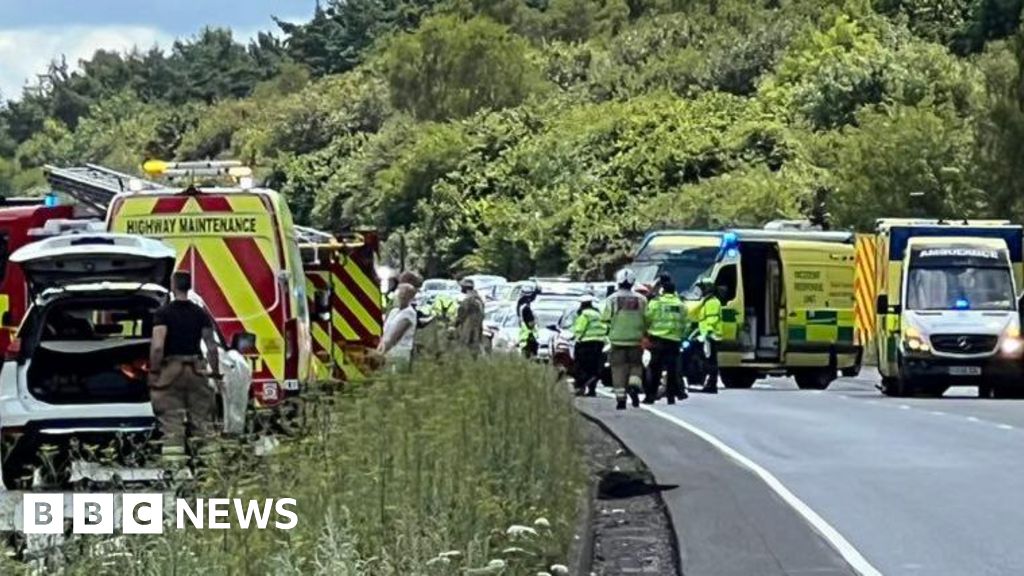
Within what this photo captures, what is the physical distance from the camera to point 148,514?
9.92 metres

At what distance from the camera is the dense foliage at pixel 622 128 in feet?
212

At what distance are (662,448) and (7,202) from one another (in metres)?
10.3

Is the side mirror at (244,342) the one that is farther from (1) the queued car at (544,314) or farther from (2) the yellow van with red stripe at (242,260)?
(1) the queued car at (544,314)

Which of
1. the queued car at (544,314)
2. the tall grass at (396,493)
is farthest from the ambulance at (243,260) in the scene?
the queued car at (544,314)

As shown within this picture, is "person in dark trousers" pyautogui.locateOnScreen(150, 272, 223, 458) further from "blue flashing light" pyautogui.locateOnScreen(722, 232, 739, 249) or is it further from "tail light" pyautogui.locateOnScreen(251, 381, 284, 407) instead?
"blue flashing light" pyautogui.locateOnScreen(722, 232, 739, 249)

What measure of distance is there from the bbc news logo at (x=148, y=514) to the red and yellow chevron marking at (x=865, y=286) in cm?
3308

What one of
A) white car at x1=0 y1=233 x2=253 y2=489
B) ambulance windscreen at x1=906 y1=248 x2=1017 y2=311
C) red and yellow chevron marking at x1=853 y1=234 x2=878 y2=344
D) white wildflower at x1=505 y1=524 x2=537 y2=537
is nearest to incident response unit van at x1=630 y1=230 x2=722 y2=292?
red and yellow chevron marking at x1=853 y1=234 x2=878 y2=344

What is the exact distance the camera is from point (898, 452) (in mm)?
23953

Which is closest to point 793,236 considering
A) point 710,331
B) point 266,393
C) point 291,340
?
point 710,331

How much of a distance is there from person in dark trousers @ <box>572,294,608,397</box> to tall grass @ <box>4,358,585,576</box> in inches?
536

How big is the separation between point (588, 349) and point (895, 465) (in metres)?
9.63

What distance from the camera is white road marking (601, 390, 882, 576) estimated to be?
15241 millimetres

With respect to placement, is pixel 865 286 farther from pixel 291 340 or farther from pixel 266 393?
pixel 266 393

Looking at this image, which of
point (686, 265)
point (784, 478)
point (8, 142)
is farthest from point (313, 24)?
point (784, 478)
